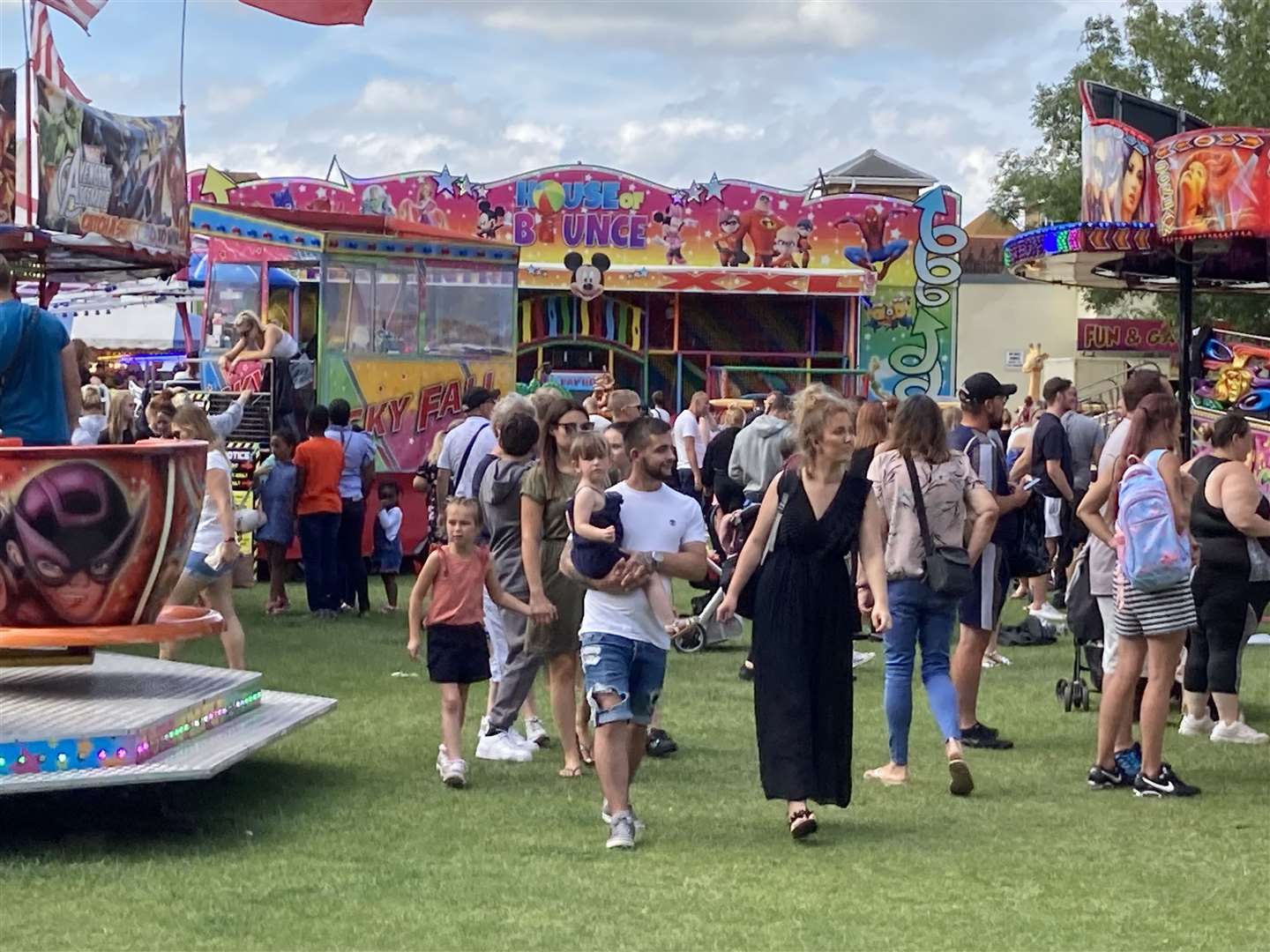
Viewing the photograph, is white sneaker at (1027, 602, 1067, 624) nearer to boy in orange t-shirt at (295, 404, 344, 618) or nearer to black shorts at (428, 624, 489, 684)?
boy in orange t-shirt at (295, 404, 344, 618)

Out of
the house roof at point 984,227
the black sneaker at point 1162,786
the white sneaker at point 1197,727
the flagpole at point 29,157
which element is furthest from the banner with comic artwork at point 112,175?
the house roof at point 984,227

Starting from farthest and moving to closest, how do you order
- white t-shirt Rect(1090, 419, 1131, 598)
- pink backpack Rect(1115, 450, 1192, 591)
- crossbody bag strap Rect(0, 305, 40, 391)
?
1. white t-shirt Rect(1090, 419, 1131, 598)
2. pink backpack Rect(1115, 450, 1192, 591)
3. crossbody bag strap Rect(0, 305, 40, 391)

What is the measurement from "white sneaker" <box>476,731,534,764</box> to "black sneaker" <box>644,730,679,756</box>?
22.7 inches

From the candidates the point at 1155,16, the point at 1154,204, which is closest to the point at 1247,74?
the point at 1155,16

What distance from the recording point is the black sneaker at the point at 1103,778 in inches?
323

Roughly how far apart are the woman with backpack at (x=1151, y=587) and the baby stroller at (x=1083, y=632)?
1.00 meters

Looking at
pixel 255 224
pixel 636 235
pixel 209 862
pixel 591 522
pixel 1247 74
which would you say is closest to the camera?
pixel 209 862

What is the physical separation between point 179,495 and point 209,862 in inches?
55.6

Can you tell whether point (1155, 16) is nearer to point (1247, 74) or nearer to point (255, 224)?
point (1247, 74)

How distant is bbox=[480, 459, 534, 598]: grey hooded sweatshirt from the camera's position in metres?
8.52

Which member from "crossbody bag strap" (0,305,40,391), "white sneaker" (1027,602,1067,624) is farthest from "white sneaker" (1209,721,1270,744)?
"crossbody bag strap" (0,305,40,391)

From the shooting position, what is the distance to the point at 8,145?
14367 mm

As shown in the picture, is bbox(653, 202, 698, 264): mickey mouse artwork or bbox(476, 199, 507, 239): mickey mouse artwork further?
bbox(653, 202, 698, 264): mickey mouse artwork

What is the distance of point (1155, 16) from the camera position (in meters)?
40.6
